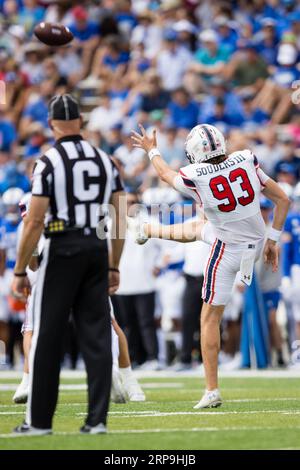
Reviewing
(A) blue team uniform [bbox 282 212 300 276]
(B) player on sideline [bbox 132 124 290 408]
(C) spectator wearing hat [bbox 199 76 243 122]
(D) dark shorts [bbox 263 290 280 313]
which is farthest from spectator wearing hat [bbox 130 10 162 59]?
(B) player on sideline [bbox 132 124 290 408]

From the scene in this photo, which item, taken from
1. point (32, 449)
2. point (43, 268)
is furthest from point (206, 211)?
point (32, 449)

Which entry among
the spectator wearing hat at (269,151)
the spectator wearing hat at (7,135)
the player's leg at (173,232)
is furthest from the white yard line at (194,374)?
the spectator wearing hat at (7,135)

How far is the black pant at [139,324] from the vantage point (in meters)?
14.0

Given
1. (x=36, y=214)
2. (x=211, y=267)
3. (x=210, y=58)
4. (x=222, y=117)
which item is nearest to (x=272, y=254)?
(x=211, y=267)

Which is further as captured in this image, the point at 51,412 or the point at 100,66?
the point at 100,66

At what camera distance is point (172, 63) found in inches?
709

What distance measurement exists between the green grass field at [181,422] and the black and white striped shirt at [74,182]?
3.82 feet

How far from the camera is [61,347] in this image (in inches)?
245

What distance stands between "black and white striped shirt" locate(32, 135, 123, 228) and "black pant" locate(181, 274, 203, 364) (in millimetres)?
7428

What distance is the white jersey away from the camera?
809cm

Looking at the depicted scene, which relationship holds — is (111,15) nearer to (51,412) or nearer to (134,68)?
(134,68)

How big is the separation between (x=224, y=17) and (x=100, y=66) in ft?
7.88

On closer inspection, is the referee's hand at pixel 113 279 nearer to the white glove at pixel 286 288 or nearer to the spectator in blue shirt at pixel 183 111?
the white glove at pixel 286 288

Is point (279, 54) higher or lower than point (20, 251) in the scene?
higher
